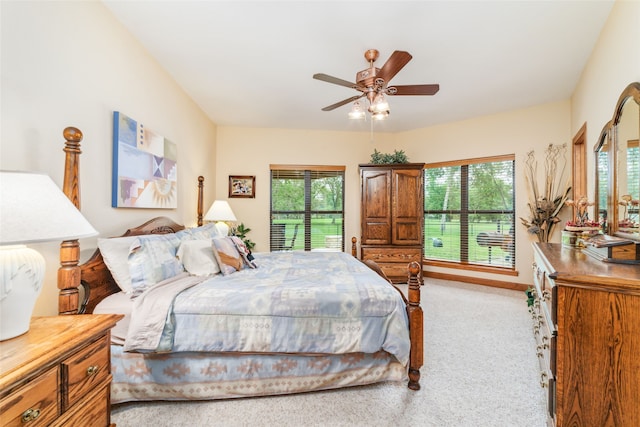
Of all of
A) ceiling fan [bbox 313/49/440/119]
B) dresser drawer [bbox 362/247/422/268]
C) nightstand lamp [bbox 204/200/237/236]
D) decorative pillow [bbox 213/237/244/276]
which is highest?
ceiling fan [bbox 313/49/440/119]

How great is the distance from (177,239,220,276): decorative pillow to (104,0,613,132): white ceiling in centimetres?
182

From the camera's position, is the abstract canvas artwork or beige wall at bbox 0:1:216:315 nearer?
beige wall at bbox 0:1:216:315

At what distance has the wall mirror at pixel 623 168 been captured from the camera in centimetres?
161

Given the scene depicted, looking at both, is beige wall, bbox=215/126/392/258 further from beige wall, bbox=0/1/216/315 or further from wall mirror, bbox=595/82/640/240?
wall mirror, bbox=595/82/640/240

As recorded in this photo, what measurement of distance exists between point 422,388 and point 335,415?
664mm

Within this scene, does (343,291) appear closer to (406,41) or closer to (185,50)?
(406,41)

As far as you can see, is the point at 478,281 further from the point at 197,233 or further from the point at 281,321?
the point at 197,233

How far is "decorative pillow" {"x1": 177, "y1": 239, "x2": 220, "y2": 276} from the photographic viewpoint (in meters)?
2.20

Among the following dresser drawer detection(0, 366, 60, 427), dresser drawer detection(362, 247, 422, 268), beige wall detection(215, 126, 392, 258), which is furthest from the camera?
beige wall detection(215, 126, 392, 258)

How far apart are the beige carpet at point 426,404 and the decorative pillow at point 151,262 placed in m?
0.76

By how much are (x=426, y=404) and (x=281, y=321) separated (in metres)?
1.07

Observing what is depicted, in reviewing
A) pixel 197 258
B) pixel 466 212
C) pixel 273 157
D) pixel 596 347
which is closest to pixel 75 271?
pixel 197 258

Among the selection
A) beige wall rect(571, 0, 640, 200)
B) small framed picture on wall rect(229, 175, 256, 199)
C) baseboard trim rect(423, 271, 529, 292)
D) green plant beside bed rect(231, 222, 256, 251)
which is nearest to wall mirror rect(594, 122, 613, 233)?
beige wall rect(571, 0, 640, 200)

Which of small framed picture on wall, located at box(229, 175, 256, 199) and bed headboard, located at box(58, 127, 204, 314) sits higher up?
small framed picture on wall, located at box(229, 175, 256, 199)
